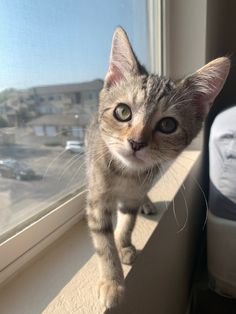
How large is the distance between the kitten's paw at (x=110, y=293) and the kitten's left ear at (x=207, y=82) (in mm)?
414

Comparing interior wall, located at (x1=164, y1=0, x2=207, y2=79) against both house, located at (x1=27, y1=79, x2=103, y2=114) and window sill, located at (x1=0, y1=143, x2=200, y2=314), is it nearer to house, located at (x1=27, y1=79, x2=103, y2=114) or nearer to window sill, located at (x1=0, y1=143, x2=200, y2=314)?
house, located at (x1=27, y1=79, x2=103, y2=114)

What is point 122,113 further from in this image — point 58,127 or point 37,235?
point 37,235

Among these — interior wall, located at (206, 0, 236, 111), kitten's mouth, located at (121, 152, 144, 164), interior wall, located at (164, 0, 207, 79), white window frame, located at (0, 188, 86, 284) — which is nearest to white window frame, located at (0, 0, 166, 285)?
white window frame, located at (0, 188, 86, 284)

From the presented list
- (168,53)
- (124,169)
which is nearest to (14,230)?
(124,169)

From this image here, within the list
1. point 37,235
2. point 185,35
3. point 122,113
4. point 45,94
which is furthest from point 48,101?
point 185,35

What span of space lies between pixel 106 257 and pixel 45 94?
35 cm

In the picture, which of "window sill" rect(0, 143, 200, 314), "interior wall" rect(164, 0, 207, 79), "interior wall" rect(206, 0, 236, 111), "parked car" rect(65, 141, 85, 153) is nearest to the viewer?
"window sill" rect(0, 143, 200, 314)

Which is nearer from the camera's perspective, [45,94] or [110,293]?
[110,293]

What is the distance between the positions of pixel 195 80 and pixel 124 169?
0.24m

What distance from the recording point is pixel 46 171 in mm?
712

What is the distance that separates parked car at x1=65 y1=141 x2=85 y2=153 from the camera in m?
0.83

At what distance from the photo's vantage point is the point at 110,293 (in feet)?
1.71

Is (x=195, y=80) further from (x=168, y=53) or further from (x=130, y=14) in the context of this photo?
(x=168, y=53)

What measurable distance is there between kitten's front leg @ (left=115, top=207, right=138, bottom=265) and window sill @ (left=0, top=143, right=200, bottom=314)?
2cm
